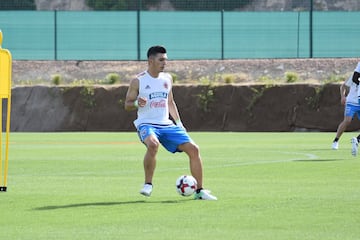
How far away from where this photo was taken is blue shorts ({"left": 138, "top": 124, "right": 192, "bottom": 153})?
15008 mm

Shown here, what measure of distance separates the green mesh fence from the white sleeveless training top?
109ft

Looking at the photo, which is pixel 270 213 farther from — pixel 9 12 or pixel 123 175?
pixel 9 12

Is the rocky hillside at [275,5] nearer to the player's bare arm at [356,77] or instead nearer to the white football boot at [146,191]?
the player's bare arm at [356,77]

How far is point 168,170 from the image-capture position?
791 inches

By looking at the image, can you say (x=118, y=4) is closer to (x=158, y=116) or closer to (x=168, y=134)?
(x=158, y=116)

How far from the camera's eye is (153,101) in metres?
15.3

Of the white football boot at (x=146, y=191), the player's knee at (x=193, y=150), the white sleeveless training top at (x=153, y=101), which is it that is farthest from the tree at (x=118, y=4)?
the white football boot at (x=146, y=191)

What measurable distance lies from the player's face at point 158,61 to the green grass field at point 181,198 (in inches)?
67.7

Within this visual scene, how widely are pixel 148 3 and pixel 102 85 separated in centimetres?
1636

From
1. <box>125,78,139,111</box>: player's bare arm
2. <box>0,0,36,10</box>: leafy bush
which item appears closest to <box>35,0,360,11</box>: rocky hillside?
<box>0,0,36,10</box>: leafy bush

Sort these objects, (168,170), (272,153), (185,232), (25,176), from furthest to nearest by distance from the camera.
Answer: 1. (272,153)
2. (168,170)
3. (25,176)
4. (185,232)

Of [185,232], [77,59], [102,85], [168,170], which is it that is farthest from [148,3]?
[185,232]

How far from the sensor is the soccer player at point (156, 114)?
14812 mm

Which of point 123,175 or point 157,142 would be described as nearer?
point 157,142
